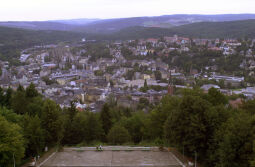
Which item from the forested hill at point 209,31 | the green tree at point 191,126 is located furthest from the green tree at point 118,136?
the forested hill at point 209,31

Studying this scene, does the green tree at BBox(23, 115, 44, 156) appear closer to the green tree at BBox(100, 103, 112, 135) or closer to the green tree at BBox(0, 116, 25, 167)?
the green tree at BBox(0, 116, 25, 167)

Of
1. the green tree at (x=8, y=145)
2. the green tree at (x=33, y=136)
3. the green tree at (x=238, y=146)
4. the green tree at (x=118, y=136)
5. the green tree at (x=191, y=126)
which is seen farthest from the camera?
the green tree at (x=118, y=136)

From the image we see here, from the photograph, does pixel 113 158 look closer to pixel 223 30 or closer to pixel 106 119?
pixel 106 119

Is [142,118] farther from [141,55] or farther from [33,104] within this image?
[141,55]

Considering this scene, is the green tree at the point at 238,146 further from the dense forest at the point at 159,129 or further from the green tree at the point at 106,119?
the green tree at the point at 106,119

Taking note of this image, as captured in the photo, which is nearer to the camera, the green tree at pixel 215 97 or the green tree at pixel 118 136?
the green tree at pixel 215 97
